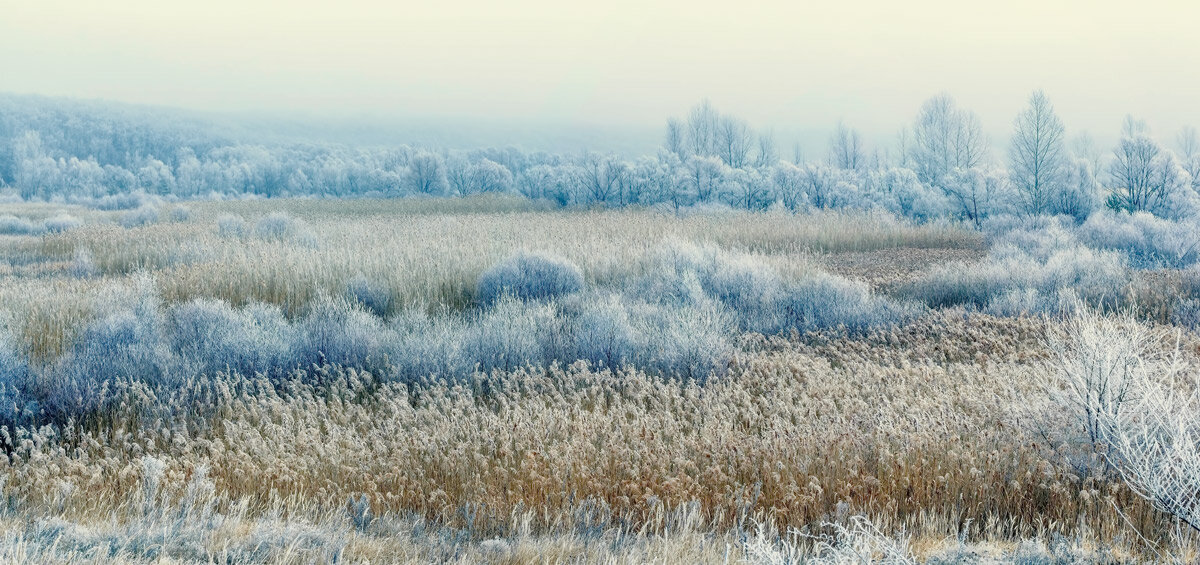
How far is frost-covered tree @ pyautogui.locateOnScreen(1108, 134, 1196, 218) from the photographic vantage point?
27359mm

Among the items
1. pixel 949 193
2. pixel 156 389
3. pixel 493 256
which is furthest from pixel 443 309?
pixel 949 193

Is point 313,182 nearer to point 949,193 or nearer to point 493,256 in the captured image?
point 949,193

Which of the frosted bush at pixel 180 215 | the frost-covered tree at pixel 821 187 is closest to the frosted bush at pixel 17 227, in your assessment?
the frosted bush at pixel 180 215

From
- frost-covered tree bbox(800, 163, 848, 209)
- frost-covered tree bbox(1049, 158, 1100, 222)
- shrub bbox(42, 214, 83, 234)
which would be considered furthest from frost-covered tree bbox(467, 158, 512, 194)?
frost-covered tree bbox(1049, 158, 1100, 222)

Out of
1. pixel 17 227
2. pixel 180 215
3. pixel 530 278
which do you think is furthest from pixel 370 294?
pixel 180 215

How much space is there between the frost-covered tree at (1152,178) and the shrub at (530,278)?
23.8m

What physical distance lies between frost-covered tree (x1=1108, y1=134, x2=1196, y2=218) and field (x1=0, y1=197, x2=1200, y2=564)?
59.7 ft

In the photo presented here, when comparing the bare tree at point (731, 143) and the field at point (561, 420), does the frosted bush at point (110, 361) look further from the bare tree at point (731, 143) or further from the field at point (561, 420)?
A: the bare tree at point (731, 143)

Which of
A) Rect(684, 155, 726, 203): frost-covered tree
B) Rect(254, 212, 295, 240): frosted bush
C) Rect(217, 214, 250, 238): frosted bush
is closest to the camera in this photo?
Rect(254, 212, 295, 240): frosted bush

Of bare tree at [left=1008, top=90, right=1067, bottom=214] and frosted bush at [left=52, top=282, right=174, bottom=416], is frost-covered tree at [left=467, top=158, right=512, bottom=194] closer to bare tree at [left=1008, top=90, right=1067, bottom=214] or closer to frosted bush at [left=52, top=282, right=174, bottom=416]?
bare tree at [left=1008, top=90, right=1067, bottom=214]

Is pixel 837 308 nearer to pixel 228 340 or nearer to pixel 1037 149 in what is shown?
pixel 228 340

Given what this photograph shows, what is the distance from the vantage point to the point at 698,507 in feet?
14.5

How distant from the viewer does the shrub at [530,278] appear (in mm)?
11875

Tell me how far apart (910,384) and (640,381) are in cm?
234
